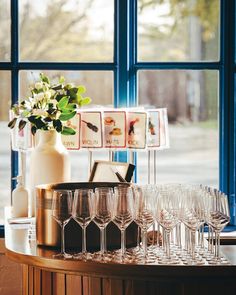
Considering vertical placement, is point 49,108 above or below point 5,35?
below

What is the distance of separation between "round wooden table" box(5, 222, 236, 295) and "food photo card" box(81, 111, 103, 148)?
58.1 inches

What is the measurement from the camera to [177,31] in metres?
4.70

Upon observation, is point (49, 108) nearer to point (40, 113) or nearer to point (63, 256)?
point (40, 113)

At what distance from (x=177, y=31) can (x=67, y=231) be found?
210cm

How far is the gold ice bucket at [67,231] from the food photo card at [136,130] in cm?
130

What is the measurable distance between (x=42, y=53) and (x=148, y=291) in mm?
2347

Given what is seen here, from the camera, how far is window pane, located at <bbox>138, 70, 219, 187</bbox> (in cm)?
470

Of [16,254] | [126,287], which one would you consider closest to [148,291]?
[126,287]

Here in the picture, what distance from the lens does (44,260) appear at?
279cm

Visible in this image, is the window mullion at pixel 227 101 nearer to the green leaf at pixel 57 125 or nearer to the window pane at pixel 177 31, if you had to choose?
the window pane at pixel 177 31

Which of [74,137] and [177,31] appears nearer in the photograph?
[74,137]

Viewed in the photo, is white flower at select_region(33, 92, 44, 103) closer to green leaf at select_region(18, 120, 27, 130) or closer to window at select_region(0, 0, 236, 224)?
green leaf at select_region(18, 120, 27, 130)

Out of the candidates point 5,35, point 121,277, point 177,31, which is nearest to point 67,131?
point 5,35

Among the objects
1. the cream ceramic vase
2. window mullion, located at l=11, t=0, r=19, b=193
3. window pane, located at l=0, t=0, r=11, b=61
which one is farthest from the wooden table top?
window pane, located at l=0, t=0, r=11, b=61
